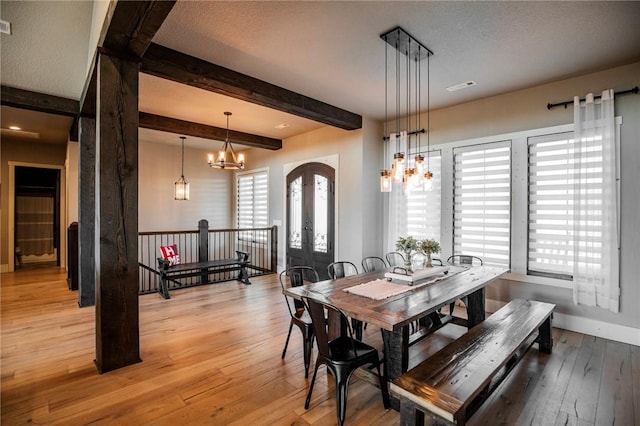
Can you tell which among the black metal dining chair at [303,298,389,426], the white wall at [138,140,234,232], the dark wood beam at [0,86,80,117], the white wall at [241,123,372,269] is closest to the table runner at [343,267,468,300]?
the black metal dining chair at [303,298,389,426]

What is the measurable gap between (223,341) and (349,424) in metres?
1.79

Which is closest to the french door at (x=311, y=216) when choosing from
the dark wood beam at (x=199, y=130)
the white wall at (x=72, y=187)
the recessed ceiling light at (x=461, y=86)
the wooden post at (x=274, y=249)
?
the wooden post at (x=274, y=249)

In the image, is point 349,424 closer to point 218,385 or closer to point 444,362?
point 444,362

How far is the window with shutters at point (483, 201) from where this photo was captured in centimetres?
423

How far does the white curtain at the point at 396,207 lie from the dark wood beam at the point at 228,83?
3.48 ft

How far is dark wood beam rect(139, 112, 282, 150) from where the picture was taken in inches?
209

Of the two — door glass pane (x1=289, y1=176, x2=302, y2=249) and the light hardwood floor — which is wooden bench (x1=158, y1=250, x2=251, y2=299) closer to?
the light hardwood floor

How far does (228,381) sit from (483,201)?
392cm

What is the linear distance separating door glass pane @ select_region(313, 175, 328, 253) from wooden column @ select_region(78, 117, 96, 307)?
3664 mm

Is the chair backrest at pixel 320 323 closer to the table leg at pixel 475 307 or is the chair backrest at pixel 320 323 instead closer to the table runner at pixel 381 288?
the table runner at pixel 381 288

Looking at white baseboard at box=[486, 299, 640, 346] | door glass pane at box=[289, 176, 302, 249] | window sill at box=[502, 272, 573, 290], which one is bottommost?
white baseboard at box=[486, 299, 640, 346]

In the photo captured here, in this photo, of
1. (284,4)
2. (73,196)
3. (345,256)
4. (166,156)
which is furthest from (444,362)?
(166,156)

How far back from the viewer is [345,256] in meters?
5.64

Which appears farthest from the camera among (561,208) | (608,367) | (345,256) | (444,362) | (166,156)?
(166,156)
